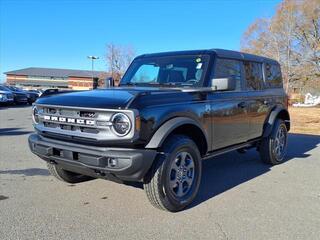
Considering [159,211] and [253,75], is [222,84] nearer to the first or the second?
[159,211]

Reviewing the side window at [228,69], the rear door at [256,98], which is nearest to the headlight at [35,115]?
the side window at [228,69]

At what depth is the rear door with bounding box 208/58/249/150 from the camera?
5160 mm

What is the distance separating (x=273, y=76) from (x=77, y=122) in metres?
4.64

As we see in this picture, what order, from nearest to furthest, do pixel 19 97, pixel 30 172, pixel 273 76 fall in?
pixel 30 172 < pixel 273 76 < pixel 19 97

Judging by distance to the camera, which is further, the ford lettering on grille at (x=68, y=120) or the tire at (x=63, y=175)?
the tire at (x=63, y=175)

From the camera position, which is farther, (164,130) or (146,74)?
(146,74)

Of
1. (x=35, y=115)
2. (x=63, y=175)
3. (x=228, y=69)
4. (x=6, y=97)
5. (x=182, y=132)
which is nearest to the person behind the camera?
(x=182, y=132)

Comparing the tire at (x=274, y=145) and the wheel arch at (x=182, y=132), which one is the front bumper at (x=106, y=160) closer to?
the wheel arch at (x=182, y=132)

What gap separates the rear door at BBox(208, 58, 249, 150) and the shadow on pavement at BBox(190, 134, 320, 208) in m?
0.64

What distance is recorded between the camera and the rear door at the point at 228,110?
5160 mm

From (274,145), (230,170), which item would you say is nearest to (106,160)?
(230,170)

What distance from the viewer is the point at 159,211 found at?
14.3 feet

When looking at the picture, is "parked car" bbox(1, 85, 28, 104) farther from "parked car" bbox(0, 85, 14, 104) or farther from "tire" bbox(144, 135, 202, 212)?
"tire" bbox(144, 135, 202, 212)

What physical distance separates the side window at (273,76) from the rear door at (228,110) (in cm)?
118
